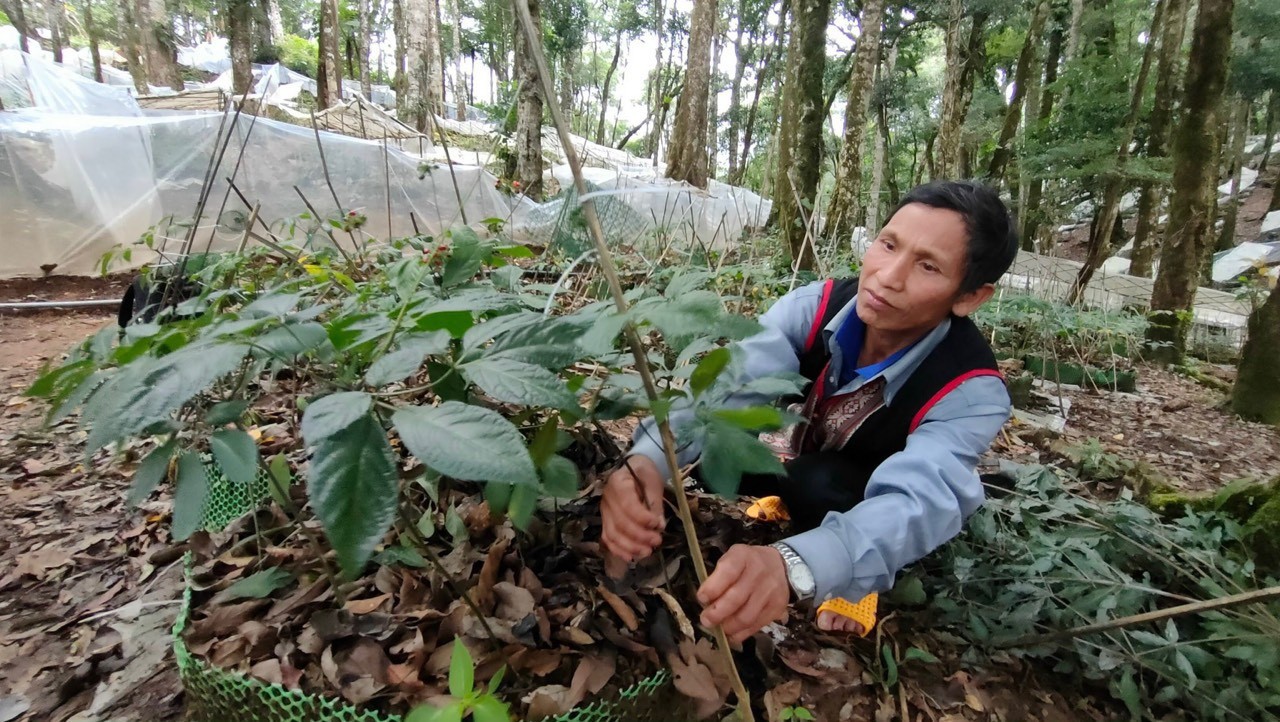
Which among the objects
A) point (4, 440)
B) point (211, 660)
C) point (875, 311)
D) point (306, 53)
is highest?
point (306, 53)

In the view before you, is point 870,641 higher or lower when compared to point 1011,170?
lower

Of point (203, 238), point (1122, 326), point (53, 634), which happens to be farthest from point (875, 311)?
point (203, 238)

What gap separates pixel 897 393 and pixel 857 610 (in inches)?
18.2

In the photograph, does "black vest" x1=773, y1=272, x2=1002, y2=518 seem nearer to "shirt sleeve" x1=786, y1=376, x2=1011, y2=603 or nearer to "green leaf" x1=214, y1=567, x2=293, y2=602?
"shirt sleeve" x1=786, y1=376, x2=1011, y2=603

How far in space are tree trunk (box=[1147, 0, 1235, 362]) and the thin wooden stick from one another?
512cm

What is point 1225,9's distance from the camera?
487 cm

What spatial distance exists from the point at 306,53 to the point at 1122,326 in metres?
26.1

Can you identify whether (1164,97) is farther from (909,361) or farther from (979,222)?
(909,361)

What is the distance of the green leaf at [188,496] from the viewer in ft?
2.30

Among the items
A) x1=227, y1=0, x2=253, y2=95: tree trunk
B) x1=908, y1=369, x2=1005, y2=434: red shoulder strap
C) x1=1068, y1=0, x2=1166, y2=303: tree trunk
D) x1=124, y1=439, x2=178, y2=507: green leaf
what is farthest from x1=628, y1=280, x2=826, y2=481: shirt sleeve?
x1=227, y1=0, x2=253, y2=95: tree trunk

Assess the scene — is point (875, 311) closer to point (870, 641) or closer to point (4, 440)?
point (870, 641)

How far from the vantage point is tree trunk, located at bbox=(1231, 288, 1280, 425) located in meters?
3.59

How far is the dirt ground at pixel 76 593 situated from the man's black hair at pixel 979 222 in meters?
1.48

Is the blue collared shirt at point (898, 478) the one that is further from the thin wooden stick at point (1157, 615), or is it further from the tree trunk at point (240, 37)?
the tree trunk at point (240, 37)
